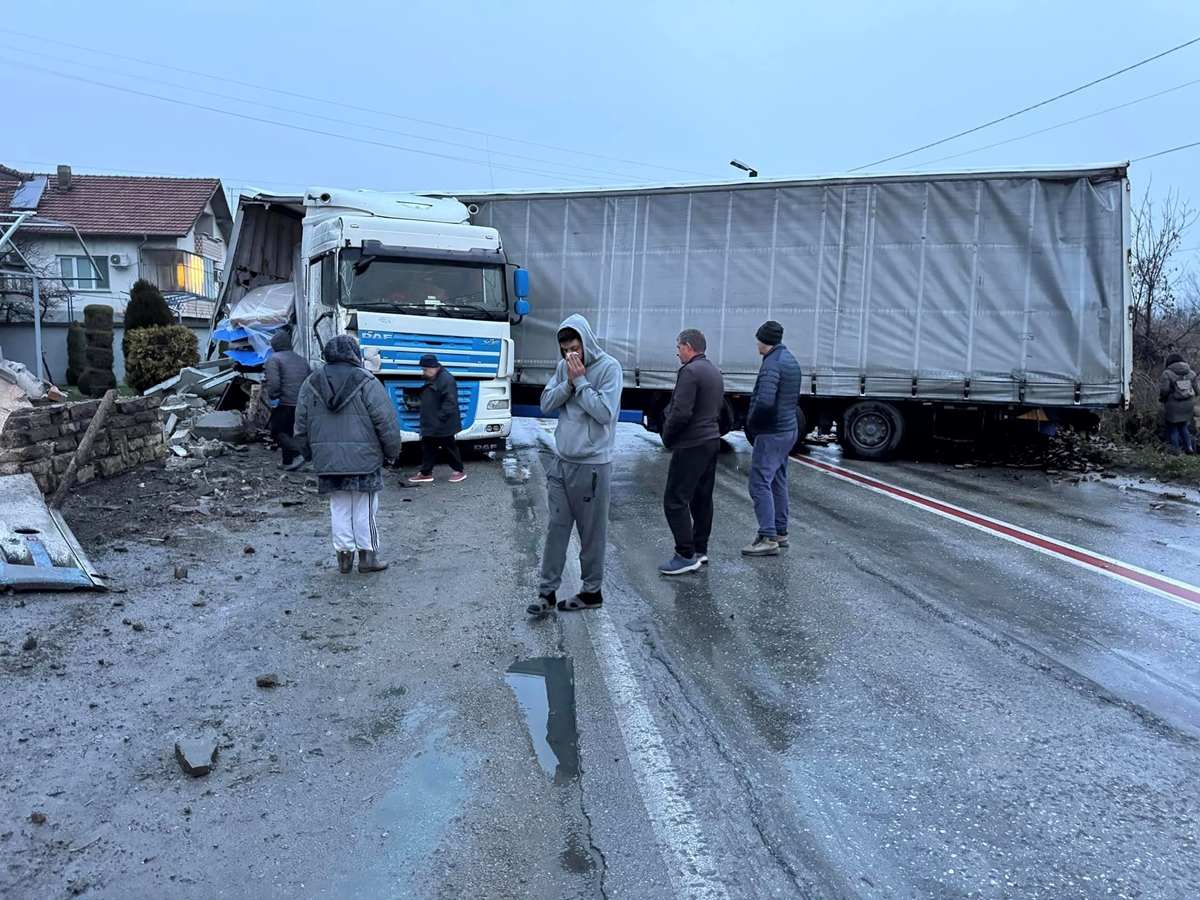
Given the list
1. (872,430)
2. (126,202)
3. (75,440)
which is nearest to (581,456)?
(75,440)

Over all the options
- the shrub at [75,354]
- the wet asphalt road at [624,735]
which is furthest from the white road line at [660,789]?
the shrub at [75,354]

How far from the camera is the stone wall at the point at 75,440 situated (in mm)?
7816

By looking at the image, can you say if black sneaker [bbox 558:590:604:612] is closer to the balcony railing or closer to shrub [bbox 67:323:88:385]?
shrub [bbox 67:323:88:385]

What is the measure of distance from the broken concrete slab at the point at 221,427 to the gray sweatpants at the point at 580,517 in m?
8.96

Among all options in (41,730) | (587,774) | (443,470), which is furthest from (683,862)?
(443,470)

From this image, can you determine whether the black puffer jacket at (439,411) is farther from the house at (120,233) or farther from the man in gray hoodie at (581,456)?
the house at (120,233)

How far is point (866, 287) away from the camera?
497 inches

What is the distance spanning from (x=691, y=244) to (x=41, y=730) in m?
10.7

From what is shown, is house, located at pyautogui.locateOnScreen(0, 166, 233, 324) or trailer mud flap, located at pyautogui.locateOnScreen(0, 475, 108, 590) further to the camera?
house, located at pyautogui.locateOnScreen(0, 166, 233, 324)

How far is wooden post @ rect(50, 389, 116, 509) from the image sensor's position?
26.3 feet

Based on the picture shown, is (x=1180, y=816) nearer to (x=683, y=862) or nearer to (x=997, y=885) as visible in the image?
(x=997, y=885)

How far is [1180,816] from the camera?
11.3 feet

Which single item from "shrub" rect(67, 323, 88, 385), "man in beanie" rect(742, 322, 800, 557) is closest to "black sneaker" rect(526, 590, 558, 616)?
"man in beanie" rect(742, 322, 800, 557)

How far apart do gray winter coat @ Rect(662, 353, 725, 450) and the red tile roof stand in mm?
33121
